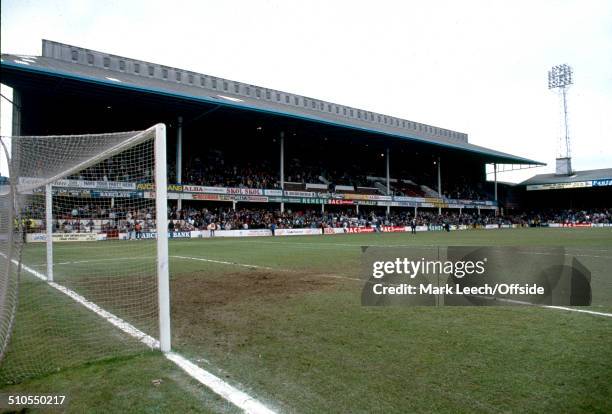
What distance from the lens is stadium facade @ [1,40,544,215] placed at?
30.0 meters

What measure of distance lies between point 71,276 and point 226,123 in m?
32.2

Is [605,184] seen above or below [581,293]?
above

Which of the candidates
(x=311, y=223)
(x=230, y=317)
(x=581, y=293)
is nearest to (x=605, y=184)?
(x=311, y=223)

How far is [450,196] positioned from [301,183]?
1074 inches

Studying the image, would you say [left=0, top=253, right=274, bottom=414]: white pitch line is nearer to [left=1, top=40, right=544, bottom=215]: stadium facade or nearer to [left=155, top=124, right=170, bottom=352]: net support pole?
[left=155, top=124, right=170, bottom=352]: net support pole

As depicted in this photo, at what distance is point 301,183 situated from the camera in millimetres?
46250

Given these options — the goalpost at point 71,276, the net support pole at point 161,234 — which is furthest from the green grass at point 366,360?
the net support pole at point 161,234

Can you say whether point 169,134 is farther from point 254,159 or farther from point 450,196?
point 450,196

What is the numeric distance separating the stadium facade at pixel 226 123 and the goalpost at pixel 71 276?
63.9ft

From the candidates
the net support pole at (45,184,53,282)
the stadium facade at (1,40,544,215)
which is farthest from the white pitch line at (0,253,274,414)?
the stadium facade at (1,40,544,215)

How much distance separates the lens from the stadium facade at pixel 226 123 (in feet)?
98.6

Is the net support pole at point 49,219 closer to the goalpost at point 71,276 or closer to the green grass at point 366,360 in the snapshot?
the goalpost at point 71,276

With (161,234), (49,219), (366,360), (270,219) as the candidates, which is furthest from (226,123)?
(366,360)

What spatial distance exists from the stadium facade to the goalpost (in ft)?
63.9
